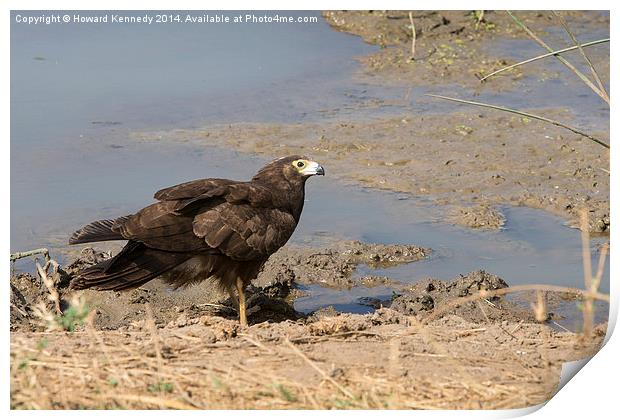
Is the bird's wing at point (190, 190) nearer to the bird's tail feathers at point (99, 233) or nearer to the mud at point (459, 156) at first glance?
the bird's tail feathers at point (99, 233)

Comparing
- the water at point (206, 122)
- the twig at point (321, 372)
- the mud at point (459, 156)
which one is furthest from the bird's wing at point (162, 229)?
the mud at point (459, 156)

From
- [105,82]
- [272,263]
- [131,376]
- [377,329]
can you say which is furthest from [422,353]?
[105,82]

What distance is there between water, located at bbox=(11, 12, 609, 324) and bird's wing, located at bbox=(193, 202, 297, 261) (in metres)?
0.94

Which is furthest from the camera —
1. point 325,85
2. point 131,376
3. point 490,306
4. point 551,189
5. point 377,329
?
point 325,85

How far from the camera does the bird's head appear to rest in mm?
7801

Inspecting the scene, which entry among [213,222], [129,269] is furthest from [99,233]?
[213,222]

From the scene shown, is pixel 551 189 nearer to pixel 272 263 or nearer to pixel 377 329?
pixel 272 263

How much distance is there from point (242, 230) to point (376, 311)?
1.08 metres

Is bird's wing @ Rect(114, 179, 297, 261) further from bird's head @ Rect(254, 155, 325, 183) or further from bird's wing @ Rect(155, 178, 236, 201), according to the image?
bird's head @ Rect(254, 155, 325, 183)

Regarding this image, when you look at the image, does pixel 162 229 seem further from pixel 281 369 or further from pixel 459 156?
pixel 459 156

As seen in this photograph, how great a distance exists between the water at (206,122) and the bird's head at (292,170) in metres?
1.01

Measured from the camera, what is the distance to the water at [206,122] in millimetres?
8820

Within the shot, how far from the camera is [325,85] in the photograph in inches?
494
